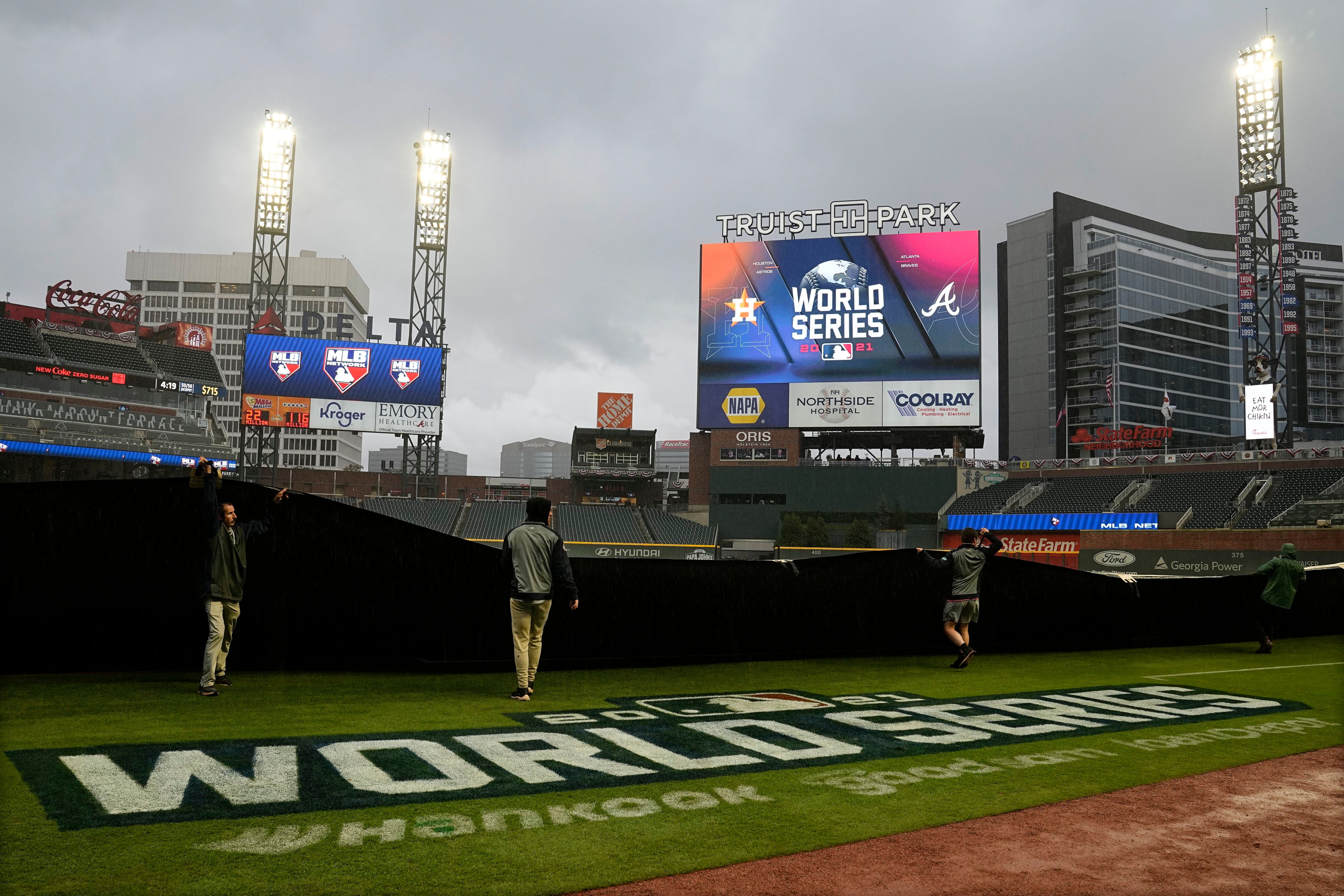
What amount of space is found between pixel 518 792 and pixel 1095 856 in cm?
274

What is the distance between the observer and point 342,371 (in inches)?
1893

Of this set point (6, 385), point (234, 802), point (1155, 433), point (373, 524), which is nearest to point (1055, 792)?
point (234, 802)

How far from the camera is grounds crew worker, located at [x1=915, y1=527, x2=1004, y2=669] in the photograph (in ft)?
34.4

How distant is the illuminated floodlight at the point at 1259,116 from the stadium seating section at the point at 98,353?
72125 mm

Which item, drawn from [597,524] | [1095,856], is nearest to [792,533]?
[597,524]

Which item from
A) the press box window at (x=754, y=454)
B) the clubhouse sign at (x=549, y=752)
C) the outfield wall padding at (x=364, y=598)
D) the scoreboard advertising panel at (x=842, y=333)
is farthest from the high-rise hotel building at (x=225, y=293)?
the clubhouse sign at (x=549, y=752)

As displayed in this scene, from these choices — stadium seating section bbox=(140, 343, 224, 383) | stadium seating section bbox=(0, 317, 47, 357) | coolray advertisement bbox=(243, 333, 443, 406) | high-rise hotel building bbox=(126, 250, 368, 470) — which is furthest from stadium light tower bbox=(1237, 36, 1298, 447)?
high-rise hotel building bbox=(126, 250, 368, 470)

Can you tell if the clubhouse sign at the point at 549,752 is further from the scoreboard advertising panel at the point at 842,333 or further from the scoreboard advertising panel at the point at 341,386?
the scoreboard advertising panel at the point at 341,386

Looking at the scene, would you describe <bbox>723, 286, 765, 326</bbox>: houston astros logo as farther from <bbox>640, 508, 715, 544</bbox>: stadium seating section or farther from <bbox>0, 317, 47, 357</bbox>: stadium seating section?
<bbox>0, 317, 47, 357</bbox>: stadium seating section

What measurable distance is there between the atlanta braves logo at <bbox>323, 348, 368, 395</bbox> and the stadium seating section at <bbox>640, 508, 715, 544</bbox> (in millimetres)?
17363

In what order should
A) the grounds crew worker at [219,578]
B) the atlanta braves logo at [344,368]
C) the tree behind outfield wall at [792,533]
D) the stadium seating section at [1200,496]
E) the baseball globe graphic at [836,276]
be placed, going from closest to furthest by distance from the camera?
the grounds crew worker at [219,578] → the stadium seating section at [1200,496] → the atlanta braves logo at [344,368] → the baseball globe graphic at [836,276] → the tree behind outfield wall at [792,533]

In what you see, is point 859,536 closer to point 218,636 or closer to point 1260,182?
point 1260,182

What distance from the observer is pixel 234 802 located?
14.5ft

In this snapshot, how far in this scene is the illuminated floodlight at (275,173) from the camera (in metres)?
55.2
